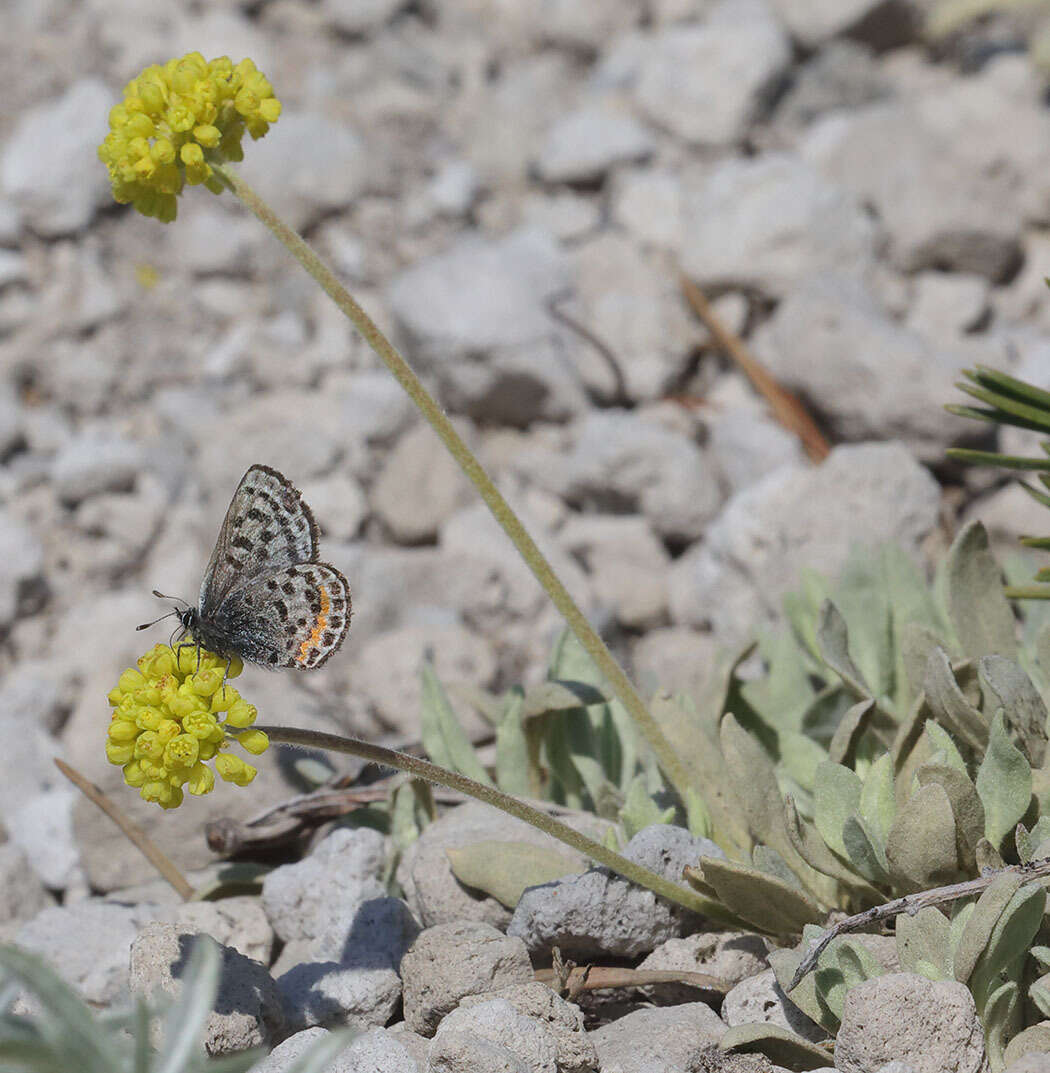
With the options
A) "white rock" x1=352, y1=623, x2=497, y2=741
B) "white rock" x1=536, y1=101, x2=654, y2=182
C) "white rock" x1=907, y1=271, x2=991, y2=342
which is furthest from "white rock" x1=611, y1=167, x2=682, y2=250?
"white rock" x1=352, y1=623, x2=497, y2=741

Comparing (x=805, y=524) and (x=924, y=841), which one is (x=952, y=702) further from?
(x=805, y=524)

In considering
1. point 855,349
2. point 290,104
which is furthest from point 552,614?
point 290,104

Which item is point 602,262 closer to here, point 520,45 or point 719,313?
point 719,313

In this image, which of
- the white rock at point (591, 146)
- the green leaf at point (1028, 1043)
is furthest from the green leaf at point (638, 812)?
the white rock at point (591, 146)

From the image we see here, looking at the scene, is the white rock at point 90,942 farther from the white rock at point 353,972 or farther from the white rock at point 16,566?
the white rock at point 16,566

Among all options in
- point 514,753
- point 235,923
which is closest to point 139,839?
point 235,923

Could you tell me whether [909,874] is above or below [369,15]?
below

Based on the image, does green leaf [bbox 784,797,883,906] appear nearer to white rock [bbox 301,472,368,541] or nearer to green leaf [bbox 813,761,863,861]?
green leaf [bbox 813,761,863,861]

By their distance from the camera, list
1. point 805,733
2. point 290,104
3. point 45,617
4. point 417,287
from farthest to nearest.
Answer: point 290,104
point 417,287
point 45,617
point 805,733
